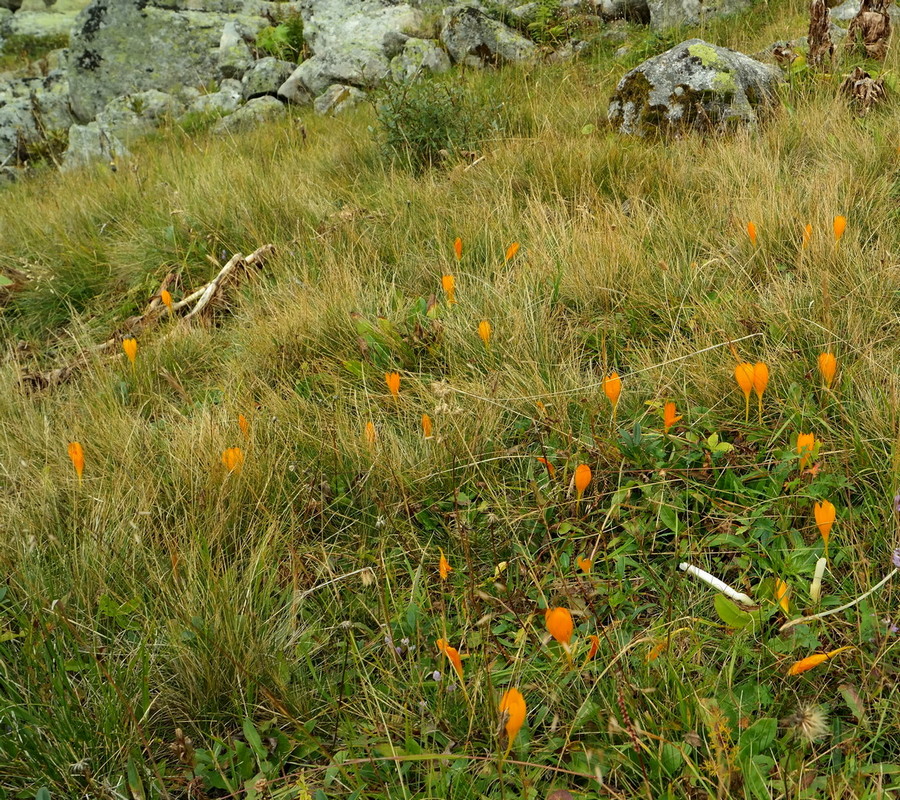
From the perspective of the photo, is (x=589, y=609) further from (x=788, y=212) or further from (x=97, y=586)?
(x=788, y=212)

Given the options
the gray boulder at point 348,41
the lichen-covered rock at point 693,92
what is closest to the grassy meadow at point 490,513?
the lichen-covered rock at point 693,92

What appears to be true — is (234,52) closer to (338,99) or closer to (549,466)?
(338,99)

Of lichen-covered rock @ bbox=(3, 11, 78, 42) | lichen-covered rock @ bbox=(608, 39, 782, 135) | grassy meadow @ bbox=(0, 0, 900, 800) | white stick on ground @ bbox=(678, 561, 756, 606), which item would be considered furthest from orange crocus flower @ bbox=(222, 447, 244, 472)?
lichen-covered rock @ bbox=(3, 11, 78, 42)

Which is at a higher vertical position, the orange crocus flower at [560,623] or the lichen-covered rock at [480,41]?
the lichen-covered rock at [480,41]

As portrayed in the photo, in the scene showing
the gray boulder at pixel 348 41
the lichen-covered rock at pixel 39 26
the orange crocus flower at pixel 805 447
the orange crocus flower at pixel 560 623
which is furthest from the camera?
the lichen-covered rock at pixel 39 26

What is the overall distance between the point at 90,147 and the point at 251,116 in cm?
177

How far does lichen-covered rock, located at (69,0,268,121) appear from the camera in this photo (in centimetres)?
953

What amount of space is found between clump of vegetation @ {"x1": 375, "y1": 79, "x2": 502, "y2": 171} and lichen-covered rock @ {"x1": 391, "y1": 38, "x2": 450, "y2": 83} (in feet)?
7.15

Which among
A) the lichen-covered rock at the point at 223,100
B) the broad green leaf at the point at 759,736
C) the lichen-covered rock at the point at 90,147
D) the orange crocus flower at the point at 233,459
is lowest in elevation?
the broad green leaf at the point at 759,736

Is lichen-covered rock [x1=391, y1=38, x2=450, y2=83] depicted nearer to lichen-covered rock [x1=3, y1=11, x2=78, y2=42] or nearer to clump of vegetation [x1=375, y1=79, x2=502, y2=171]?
clump of vegetation [x1=375, y1=79, x2=502, y2=171]

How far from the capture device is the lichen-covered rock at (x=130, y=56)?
9.53 metres

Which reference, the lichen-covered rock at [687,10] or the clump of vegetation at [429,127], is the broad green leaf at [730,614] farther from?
the lichen-covered rock at [687,10]

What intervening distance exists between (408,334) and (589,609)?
1.42m

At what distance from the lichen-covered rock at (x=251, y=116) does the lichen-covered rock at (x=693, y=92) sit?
3.87 m
